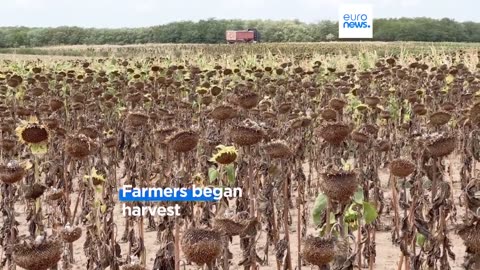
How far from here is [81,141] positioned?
14.6 feet

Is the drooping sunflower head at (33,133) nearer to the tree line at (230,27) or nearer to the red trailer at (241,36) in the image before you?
the red trailer at (241,36)

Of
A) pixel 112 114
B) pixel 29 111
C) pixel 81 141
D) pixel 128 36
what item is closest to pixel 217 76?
pixel 112 114

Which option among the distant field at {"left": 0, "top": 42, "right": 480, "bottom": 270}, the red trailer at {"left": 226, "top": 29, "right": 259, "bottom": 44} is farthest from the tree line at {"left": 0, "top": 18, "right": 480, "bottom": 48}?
the distant field at {"left": 0, "top": 42, "right": 480, "bottom": 270}

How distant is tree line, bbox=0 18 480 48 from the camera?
58.8 metres

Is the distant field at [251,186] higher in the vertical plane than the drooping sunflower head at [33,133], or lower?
lower

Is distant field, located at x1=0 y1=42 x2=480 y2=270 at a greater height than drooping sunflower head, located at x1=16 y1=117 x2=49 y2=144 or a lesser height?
lesser

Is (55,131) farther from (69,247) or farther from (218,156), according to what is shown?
(218,156)

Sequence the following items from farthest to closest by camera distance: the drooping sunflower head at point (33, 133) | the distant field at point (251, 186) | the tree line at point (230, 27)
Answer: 1. the tree line at point (230, 27)
2. the drooping sunflower head at point (33, 133)
3. the distant field at point (251, 186)

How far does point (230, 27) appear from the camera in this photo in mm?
70688

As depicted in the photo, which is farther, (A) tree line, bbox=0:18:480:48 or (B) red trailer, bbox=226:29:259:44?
(A) tree line, bbox=0:18:480:48

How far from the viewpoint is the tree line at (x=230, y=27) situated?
58.8 metres

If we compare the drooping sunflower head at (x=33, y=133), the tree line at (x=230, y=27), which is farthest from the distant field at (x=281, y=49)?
the drooping sunflower head at (x=33, y=133)

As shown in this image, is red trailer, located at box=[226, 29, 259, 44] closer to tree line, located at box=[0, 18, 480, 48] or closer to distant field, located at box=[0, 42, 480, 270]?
tree line, located at box=[0, 18, 480, 48]

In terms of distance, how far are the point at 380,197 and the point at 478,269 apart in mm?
3290
